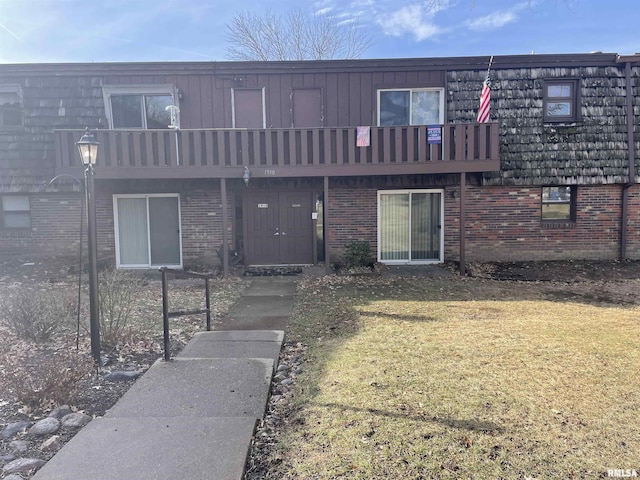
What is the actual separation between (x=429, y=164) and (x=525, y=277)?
334cm

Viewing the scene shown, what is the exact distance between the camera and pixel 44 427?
11.1ft

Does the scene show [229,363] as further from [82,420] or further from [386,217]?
[386,217]

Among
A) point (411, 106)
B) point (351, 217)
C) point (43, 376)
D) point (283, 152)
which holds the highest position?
point (411, 106)

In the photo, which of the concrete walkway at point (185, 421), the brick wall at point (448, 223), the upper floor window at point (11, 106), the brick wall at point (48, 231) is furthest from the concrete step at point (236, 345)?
the upper floor window at point (11, 106)

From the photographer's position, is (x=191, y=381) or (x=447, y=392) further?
(x=191, y=381)

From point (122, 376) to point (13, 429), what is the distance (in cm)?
118

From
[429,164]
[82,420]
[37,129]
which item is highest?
[37,129]

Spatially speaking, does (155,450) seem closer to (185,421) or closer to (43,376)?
(185,421)

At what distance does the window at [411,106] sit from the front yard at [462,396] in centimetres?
617

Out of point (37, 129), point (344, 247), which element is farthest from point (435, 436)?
point (37, 129)

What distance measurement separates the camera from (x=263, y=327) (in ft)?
20.8

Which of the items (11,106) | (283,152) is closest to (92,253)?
(283,152)

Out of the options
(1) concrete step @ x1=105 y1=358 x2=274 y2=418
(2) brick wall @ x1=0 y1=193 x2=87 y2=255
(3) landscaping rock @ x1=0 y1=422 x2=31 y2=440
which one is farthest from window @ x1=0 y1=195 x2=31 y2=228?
(3) landscaping rock @ x1=0 y1=422 x2=31 y2=440

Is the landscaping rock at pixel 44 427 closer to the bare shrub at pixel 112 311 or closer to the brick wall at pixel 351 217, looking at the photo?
the bare shrub at pixel 112 311
